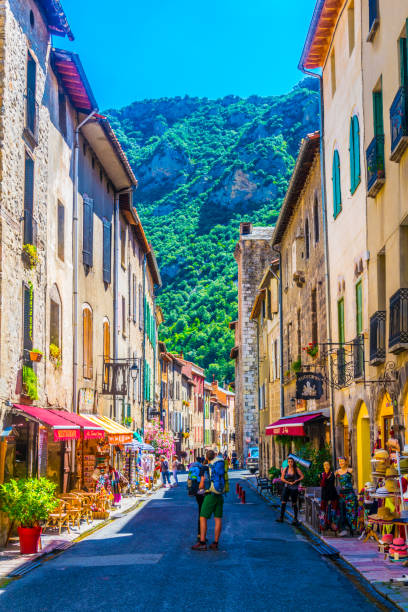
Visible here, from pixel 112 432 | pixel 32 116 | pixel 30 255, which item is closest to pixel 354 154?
pixel 32 116

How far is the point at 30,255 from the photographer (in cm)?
1653

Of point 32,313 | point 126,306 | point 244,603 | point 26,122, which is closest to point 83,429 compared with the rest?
point 32,313

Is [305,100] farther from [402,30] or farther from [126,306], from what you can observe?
[402,30]

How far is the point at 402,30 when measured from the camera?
1302 cm

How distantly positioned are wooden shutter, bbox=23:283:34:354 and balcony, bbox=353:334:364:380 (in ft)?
21.9

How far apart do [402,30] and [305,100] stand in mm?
122608

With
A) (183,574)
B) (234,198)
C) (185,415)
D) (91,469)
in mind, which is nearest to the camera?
(183,574)

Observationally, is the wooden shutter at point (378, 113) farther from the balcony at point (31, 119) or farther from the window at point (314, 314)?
the window at point (314, 314)

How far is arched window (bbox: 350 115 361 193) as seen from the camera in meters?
17.2

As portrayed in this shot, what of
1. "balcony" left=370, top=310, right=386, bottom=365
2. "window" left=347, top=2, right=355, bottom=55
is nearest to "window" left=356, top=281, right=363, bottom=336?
"balcony" left=370, top=310, right=386, bottom=365

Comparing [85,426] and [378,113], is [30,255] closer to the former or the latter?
[85,426]

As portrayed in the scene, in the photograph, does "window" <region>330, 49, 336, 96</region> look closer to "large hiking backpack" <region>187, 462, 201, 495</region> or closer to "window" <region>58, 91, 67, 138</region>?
"window" <region>58, 91, 67, 138</region>

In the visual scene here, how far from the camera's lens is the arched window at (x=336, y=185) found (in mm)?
20000

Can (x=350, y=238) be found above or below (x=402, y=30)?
below
